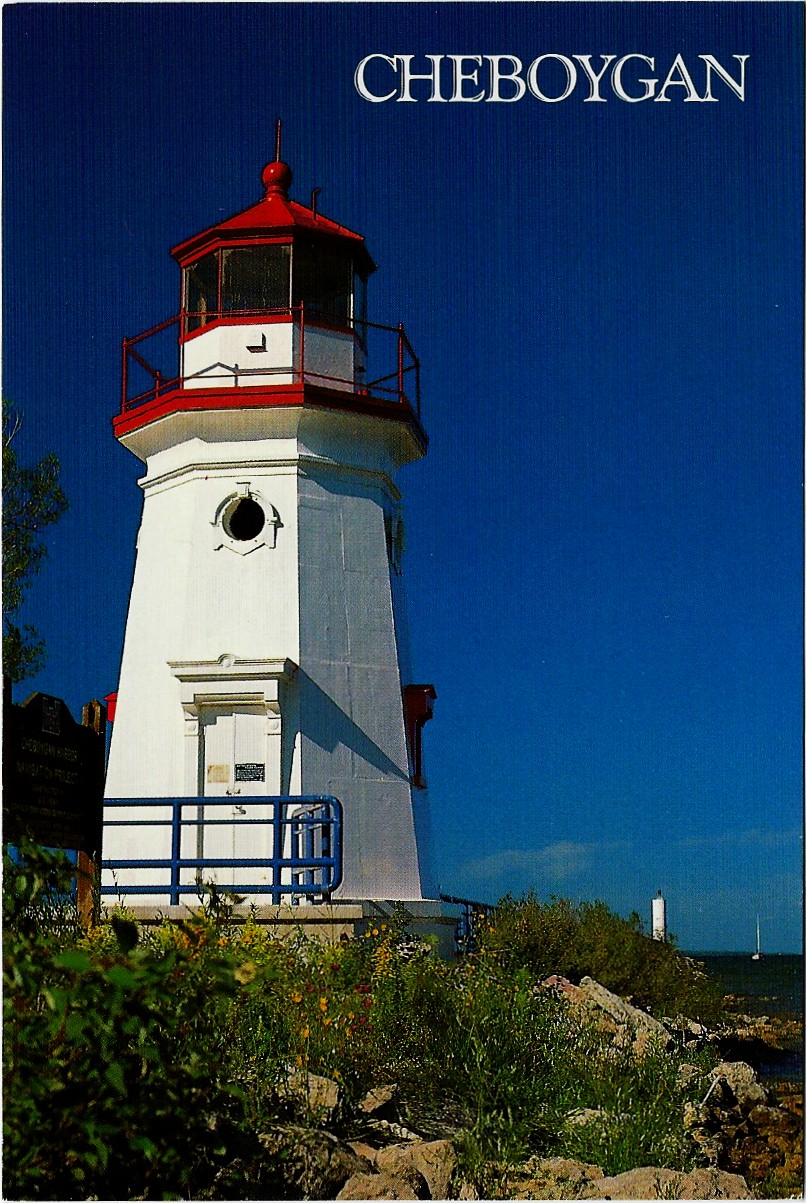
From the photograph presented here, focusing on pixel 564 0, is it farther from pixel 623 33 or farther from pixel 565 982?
pixel 565 982

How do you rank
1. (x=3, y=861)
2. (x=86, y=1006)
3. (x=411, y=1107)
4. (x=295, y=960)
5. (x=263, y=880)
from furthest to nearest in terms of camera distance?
(x=263, y=880) → (x=295, y=960) → (x=411, y=1107) → (x=3, y=861) → (x=86, y=1006)

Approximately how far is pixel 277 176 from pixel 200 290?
141 centimetres

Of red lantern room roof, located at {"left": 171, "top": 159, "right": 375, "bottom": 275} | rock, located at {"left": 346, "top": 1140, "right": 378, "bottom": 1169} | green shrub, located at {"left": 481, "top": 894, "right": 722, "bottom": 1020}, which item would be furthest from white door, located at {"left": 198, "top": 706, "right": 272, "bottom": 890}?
rock, located at {"left": 346, "top": 1140, "right": 378, "bottom": 1169}

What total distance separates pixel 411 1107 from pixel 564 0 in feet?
24.3

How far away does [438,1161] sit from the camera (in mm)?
8812

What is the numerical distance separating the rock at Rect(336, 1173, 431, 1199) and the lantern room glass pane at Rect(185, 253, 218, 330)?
9.37m

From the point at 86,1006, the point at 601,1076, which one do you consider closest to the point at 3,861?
the point at 86,1006

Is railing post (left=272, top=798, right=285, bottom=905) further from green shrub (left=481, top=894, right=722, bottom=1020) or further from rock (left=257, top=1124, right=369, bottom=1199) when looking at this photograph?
rock (left=257, top=1124, right=369, bottom=1199)

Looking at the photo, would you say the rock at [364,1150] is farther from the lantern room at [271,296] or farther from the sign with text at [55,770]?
the lantern room at [271,296]

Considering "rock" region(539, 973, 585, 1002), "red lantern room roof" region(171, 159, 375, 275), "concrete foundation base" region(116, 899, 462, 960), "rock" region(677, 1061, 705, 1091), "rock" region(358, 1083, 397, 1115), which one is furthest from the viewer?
"red lantern room roof" region(171, 159, 375, 275)

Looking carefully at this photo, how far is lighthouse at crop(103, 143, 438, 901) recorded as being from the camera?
1426 cm

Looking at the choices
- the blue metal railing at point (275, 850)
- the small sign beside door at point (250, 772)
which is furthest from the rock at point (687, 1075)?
the small sign beside door at point (250, 772)

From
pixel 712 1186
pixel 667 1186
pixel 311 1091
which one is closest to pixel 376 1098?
pixel 311 1091

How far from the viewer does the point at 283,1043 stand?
32.1 ft
